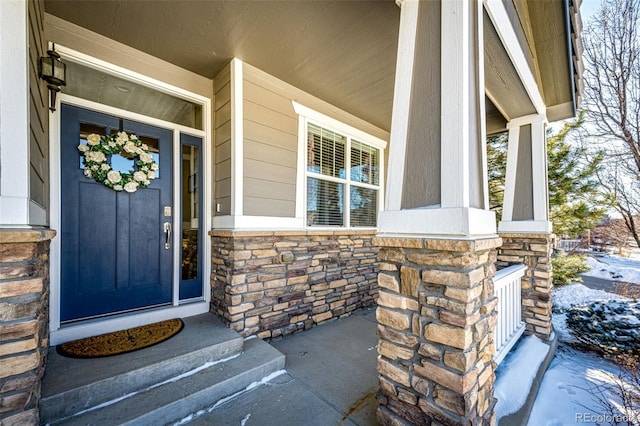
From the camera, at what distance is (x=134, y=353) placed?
203 cm

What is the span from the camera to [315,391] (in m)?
2.03

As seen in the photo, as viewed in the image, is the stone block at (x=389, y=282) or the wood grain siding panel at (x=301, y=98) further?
the wood grain siding panel at (x=301, y=98)

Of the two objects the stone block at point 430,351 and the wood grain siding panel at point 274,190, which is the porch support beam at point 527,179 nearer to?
the stone block at point 430,351

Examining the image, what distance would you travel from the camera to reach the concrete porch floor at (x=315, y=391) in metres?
1.75

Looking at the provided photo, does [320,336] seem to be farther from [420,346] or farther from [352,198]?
[352,198]

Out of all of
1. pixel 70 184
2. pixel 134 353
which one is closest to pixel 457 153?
pixel 134 353

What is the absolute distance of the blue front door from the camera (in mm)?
2277

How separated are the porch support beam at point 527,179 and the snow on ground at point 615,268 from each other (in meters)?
5.51

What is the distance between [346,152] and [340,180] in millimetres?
468

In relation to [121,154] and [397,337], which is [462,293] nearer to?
[397,337]

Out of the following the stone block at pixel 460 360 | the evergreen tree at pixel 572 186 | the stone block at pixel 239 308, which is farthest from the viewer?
the evergreen tree at pixel 572 186

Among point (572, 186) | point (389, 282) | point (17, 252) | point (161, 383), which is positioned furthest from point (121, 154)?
point (572, 186)

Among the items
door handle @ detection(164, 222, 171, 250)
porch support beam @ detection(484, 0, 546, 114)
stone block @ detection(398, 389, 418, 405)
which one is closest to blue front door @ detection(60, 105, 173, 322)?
door handle @ detection(164, 222, 171, 250)

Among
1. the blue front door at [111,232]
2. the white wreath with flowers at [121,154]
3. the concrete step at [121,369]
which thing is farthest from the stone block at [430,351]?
the white wreath with flowers at [121,154]
